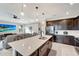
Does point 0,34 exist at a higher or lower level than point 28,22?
lower

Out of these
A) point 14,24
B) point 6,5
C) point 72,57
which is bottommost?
point 72,57

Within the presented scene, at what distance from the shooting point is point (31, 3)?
1.54m

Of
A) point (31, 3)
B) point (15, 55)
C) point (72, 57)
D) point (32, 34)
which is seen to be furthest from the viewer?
point (32, 34)

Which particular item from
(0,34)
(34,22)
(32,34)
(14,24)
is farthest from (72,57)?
(0,34)

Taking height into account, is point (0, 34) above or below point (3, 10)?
below

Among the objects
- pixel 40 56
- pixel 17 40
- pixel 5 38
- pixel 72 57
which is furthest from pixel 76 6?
pixel 5 38

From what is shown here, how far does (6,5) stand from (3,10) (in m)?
0.14

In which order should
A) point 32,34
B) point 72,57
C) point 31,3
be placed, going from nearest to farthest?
point 72,57 < point 31,3 < point 32,34

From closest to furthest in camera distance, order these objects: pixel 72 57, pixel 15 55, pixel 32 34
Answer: pixel 15 55
pixel 72 57
pixel 32 34

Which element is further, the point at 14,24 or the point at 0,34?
the point at 14,24

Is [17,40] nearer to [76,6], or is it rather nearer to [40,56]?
[40,56]

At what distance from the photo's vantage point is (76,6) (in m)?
1.54

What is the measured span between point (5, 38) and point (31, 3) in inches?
37.5

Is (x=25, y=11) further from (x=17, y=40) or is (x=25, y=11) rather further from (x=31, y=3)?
(x=17, y=40)
